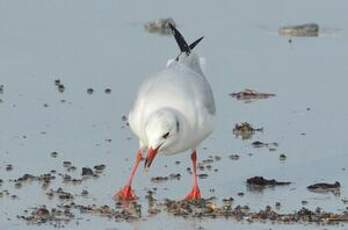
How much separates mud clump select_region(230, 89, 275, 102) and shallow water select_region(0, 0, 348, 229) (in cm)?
9

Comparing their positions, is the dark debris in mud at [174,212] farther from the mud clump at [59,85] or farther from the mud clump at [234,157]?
the mud clump at [59,85]

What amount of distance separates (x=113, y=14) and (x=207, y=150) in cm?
417

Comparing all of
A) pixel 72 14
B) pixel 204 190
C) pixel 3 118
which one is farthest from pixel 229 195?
pixel 72 14

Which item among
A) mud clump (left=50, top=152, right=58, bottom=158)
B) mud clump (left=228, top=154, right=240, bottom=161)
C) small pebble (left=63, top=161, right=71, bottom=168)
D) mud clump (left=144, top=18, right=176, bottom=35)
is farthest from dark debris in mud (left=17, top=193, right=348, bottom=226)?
mud clump (left=144, top=18, right=176, bottom=35)

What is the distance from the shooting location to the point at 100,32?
438 inches

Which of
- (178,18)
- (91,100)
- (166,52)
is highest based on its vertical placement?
(178,18)

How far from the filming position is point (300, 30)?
11297 mm

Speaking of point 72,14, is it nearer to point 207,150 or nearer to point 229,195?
point 207,150

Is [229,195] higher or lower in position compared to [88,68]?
lower

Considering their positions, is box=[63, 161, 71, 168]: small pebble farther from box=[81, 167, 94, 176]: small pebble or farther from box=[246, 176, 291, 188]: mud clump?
box=[246, 176, 291, 188]: mud clump

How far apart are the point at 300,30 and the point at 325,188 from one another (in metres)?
4.21

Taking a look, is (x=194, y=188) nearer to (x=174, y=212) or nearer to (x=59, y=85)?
(x=174, y=212)

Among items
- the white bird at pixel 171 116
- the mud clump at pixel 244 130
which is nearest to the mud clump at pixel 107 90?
the mud clump at pixel 244 130

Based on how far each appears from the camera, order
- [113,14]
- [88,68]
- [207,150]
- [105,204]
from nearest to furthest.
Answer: [105,204] → [207,150] → [88,68] → [113,14]
